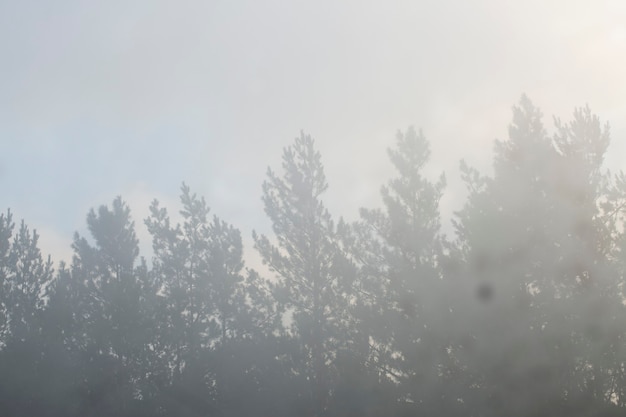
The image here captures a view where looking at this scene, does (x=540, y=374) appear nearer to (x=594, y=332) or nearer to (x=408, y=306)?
(x=594, y=332)

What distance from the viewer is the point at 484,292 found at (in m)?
19.8

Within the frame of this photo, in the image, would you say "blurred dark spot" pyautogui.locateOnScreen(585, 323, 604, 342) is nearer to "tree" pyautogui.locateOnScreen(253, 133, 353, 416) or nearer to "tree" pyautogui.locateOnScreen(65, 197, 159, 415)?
"tree" pyautogui.locateOnScreen(253, 133, 353, 416)

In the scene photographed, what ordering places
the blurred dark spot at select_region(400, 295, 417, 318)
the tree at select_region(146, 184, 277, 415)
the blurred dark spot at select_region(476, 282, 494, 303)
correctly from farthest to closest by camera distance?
1. the tree at select_region(146, 184, 277, 415)
2. the blurred dark spot at select_region(400, 295, 417, 318)
3. the blurred dark spot at select_region(476, 282, 494, 303)

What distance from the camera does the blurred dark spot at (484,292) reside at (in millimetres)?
19688

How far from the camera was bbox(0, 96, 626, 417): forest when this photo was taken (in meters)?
18.9

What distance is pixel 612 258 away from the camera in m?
18.9

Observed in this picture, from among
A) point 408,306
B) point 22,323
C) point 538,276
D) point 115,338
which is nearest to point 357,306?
point 408,306

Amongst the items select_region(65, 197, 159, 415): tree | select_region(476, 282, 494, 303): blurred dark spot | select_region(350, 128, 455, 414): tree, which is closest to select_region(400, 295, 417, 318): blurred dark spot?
select_region(350, 128, 455, 414): tree

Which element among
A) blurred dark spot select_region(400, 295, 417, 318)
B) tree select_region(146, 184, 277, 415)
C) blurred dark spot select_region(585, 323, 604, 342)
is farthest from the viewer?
tree select_region(146, 184, 277, 415)

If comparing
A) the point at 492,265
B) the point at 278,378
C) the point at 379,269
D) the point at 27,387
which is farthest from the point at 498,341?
the point at 27,387

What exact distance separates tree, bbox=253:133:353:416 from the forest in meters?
Answer: 0.06

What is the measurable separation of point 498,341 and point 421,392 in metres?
3.21

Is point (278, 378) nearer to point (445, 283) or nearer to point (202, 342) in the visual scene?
point (202, 342)

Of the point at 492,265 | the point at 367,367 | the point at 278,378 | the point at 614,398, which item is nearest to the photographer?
the point at 614,398
